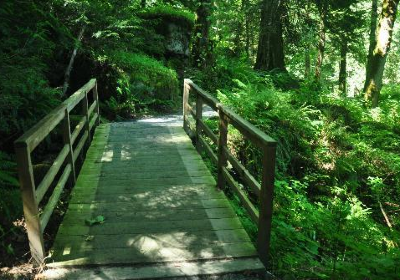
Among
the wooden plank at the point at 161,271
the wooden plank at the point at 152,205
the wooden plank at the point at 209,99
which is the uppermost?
the wooden plank at the point at 209,99

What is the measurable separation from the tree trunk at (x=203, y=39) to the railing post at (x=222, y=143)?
10.1 metres

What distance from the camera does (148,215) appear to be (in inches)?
178

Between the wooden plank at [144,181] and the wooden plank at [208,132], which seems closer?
the wooden plank at [144,181]

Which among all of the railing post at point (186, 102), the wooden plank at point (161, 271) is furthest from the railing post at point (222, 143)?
the railing post at point (186, 102)

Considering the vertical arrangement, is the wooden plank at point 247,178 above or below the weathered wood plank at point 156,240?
above

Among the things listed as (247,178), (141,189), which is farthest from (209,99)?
(247,178)

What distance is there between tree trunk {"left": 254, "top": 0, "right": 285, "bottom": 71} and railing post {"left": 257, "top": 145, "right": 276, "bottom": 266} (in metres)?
10.3

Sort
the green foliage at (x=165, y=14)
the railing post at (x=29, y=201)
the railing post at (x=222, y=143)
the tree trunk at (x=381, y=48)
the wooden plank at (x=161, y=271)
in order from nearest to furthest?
1. the railing post at (x=29, y=201)
2. the wooden plank at (x=161, y=271)
3. the railing post at (x=222, y=143)
4. the tree trunk at (x=381, y=48)
5. the green foliage at (x=165, y=14)

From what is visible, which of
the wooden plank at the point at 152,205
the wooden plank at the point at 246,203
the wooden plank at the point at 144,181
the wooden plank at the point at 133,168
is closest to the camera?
the wooden plank at the point at 246,203

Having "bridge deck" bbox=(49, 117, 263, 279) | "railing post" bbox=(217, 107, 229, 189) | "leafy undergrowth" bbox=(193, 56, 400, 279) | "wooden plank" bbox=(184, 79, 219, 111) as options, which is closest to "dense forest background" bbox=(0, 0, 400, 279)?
"leafy undergrowth" bbox=(193, 56, 400, 279)

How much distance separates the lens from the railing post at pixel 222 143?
5.13 m

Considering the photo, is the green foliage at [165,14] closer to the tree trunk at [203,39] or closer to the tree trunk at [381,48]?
the tree trunk at [203,39]

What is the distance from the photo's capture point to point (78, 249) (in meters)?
3.74

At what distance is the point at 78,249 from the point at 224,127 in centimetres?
248
